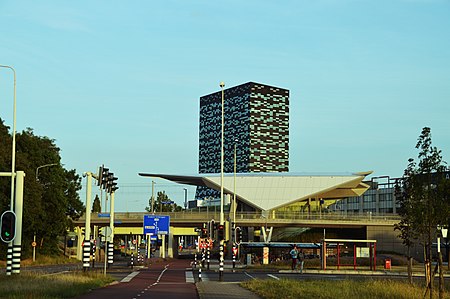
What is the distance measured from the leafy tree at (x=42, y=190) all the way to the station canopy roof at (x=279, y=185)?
117 ft

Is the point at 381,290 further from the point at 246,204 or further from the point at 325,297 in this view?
the point at 246,204

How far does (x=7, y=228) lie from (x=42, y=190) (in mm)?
47833

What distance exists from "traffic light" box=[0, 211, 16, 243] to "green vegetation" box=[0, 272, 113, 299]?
1651mm

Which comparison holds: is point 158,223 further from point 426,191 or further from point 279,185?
point 426,191

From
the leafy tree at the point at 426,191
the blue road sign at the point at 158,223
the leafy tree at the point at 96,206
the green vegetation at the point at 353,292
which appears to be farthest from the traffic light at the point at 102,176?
the leafy tree at the point at 96,206

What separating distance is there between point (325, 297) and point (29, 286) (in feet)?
33.9

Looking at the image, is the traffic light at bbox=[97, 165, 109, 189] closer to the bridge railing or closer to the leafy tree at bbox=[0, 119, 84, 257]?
the leafy tree at bbox=[0, 119, 84, 257]

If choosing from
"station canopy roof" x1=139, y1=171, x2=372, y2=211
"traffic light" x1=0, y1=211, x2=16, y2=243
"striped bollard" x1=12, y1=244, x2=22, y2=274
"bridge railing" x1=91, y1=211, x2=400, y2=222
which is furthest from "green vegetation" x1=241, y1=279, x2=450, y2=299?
"station canopy roof" x1=139, y1=171, x2=372, y2=211

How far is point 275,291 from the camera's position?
26.3 m

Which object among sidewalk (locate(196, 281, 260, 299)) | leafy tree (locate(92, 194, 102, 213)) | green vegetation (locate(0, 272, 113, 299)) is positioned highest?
leafy tree (locate(92, 194, 102, 213))

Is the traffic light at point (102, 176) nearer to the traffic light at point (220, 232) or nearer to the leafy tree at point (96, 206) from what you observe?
the traffic light at point (220, 232)

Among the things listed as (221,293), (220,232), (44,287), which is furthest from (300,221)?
(44,287)

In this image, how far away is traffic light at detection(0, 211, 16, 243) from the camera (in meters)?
Result: 27.4

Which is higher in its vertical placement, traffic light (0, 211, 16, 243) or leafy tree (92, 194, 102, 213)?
leafy tree (92, 194, 102, 213)
